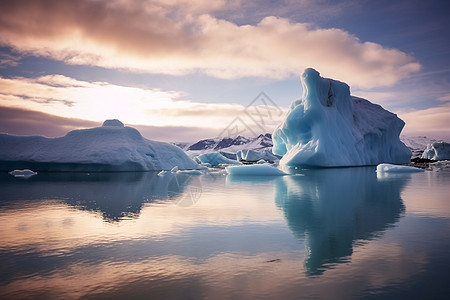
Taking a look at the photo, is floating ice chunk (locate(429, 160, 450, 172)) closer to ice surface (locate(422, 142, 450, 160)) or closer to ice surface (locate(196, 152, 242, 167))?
ice surface (locate(422, 142, 450, 160))

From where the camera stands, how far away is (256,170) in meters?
19.4

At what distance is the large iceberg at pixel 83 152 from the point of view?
20.2m

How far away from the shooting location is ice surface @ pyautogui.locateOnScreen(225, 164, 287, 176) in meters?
18.8

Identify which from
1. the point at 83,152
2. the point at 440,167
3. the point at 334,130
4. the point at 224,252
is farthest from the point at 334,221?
the point at 440,167

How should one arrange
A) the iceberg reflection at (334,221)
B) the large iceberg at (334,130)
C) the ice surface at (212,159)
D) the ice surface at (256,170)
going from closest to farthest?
the iceberg reflection at (334,221) → the ice surface at (256,170) → the large iceberg at (334,130) → the ice surface at (212,159)

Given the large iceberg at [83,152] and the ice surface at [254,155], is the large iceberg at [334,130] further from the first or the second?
the ice surface at [254,155]

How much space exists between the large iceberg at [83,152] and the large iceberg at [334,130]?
490 inches

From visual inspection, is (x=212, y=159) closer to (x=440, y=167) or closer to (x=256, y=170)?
(x=256, y=170)

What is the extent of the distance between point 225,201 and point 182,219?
2586 mm

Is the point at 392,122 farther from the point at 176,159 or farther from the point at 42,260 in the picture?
the point at 42,260

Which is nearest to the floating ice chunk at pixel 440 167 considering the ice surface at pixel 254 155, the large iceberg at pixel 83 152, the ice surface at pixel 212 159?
the large iceberg at pixel 83 152

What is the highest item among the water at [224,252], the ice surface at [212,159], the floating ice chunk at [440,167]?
the ice surface at [212,159]

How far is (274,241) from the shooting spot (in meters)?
4.31

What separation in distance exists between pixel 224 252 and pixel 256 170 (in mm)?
15700
